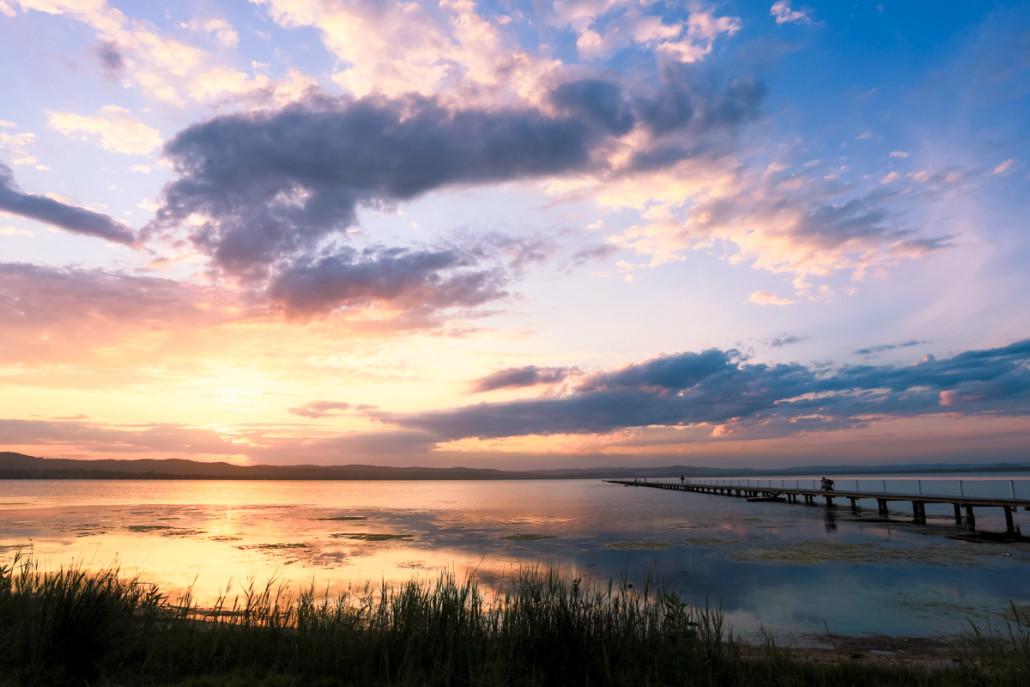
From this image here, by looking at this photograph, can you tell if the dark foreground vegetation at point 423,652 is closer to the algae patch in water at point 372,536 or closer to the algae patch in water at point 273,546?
the algae patch in water at point 273,546

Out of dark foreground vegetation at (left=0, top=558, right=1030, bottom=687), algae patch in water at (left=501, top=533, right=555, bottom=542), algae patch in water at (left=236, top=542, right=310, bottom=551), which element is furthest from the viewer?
algae patch in water at (left=501, top=533, right=555, bottom=542)

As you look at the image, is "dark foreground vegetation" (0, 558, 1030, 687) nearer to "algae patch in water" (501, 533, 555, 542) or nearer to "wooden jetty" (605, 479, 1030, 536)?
"algae patch in water" (501, 533, 555, 542)

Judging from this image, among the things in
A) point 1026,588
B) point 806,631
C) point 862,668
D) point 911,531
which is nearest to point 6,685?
point 862,668

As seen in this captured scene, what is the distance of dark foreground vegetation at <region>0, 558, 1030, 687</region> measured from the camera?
8867mm

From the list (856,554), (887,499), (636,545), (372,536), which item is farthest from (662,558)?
(887,499)

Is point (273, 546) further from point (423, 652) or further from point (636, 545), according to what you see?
point (423, 652)

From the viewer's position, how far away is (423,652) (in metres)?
9.91

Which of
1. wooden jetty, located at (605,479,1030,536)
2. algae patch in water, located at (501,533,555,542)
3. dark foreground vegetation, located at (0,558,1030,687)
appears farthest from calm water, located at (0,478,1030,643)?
dark foreground vegetation, located at (0,558,1030,687)

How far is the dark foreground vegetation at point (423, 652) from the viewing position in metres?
8.87

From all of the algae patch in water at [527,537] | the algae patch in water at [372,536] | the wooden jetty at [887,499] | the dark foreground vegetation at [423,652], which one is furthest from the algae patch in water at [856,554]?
the algae patch in water at [372,536]

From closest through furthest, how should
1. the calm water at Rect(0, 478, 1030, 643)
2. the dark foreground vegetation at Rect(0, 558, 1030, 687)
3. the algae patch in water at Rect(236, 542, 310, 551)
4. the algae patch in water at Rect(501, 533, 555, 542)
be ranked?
1. the dark foreground vegetation at Rect(0, 558, 1030, 687)
2. the calm water at Rect(0, 478, 1030, 643)
3. the algae patch in water at Rect(236, 542, 310, 551)
4. the algae patch in water at Rect(501, 533, 555, 542)

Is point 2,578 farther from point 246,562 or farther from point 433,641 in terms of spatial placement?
point 246,562

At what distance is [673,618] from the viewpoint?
938 cm

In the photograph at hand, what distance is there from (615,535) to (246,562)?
23.2m
